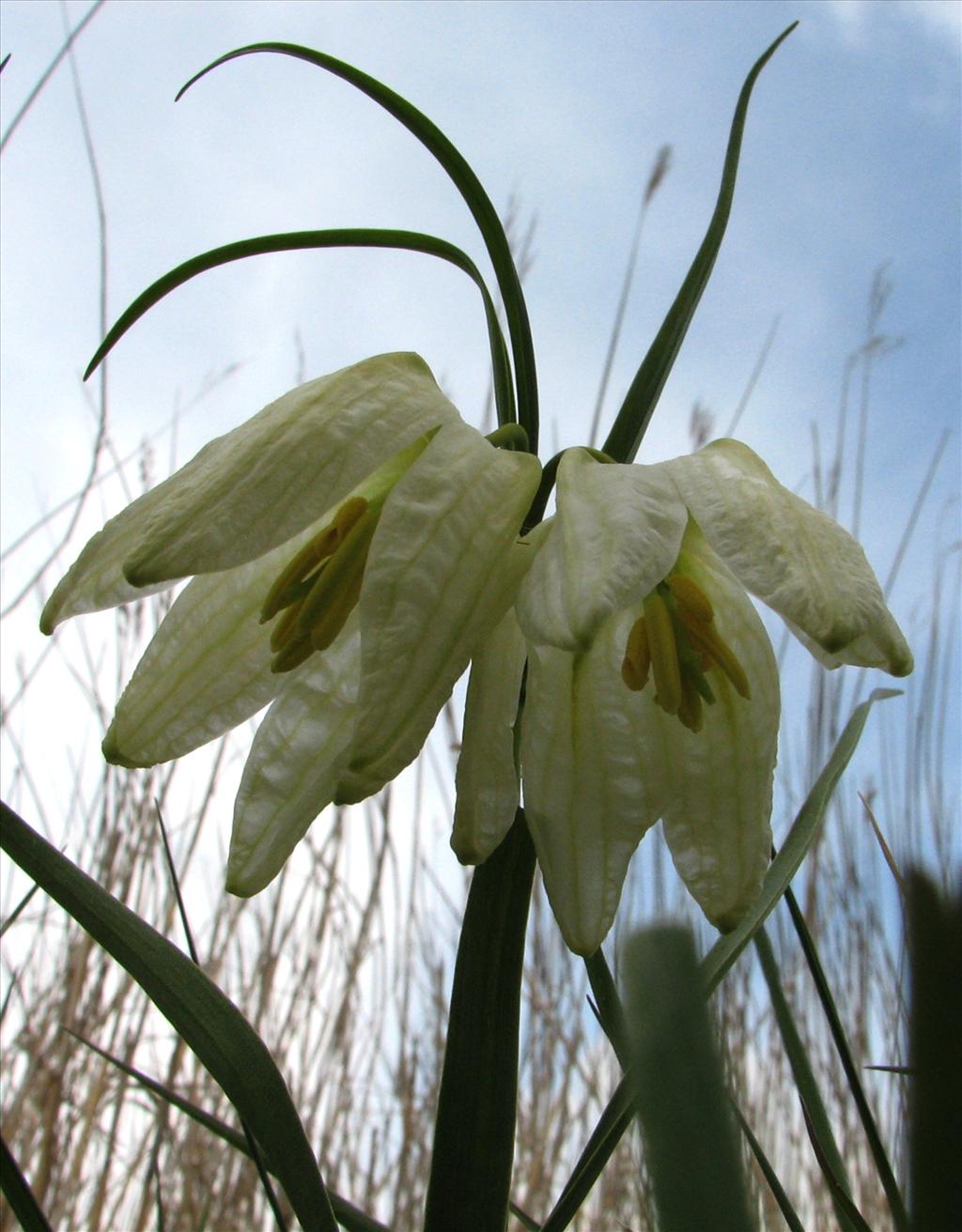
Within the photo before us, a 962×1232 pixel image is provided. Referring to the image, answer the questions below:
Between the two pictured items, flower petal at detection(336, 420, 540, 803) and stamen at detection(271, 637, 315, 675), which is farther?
stamen at detection(271, 637, 315, 675)

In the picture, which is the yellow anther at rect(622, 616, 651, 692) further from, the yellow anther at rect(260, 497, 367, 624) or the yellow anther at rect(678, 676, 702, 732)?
the yellow anther at rect(260, 497, 367, 624)

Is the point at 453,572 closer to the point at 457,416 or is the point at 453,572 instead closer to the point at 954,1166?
the point at 457,416

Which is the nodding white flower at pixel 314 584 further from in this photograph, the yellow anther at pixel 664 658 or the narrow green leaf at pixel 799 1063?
the narrow green leaf at pixel 799 1063

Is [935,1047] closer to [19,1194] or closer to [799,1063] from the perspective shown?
[19,1194]

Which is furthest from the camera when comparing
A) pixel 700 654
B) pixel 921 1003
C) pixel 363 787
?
pixel 700 654

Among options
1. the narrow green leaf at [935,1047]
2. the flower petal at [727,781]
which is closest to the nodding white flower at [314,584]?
the flower petal at [727,781]

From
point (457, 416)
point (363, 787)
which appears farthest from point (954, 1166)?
point (457, 416)

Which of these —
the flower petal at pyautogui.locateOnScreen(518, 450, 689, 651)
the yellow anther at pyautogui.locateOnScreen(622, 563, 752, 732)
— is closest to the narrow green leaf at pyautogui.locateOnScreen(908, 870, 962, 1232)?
the flower petal at pyautogui.locateOnScreen(518, 450, 689, 651)
